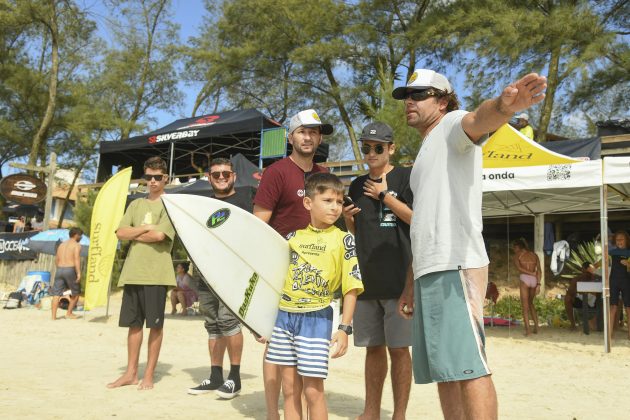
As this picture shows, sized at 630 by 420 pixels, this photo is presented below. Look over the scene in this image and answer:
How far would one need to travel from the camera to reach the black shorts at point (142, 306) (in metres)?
4.50

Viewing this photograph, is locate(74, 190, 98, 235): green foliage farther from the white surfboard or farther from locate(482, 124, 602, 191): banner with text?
the white surfboard

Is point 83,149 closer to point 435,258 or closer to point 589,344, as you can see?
point 589,344

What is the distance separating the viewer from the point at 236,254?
3.47 m

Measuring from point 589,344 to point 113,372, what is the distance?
20.4ft

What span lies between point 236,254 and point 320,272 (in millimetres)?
761

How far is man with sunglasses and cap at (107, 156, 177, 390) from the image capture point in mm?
4520

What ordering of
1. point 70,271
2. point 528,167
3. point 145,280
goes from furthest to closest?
point 70,271 < point 528,167 < point 145,280

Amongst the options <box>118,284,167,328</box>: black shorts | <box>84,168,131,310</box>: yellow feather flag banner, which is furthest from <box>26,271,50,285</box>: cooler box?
<box>118,284,167,328</box>: black shorts

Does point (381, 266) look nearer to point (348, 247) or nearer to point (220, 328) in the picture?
point (348, 247)

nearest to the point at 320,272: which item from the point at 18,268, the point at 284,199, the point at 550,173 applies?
the point at 284,199

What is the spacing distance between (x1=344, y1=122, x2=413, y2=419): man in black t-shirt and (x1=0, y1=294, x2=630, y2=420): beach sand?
0.51 meters

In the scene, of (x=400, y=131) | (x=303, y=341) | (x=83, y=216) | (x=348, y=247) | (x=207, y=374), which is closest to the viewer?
(x=303, y=341)

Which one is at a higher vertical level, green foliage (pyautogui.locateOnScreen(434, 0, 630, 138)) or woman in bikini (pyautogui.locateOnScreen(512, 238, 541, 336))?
green foliage (pyautogui.locateOnScreen(434, 0, 630, 138))

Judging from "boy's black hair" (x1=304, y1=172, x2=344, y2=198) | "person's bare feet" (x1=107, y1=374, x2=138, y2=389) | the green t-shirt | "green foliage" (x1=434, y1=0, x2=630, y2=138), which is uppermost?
"green foliage" (x1=434, y1=0, x2=630, y2=138)
